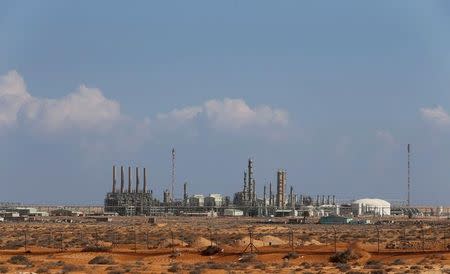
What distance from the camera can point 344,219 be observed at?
14312cm

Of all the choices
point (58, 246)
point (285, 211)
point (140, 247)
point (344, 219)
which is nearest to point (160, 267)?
point (140, 247)

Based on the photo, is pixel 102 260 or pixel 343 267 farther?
pixel 102 260

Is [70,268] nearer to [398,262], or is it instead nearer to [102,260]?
[102,260]

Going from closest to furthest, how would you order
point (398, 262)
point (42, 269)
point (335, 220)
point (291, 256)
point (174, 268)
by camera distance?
point (42, 269)
point (174, 268)
point (398, 262)
point (291, 256)
point (335, 220)

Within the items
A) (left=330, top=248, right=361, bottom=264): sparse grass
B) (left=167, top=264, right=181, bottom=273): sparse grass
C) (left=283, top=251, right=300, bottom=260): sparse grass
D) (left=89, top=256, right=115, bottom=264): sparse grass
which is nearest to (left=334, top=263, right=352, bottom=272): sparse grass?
(left=330, top=248, right=361, bottom=264): sparse grass

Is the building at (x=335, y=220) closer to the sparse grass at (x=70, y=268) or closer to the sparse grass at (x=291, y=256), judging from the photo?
the sparse grass at (x=291, y=256)

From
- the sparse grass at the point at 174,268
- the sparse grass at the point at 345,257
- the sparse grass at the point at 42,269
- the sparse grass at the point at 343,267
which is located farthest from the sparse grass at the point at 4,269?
the sparse grass at the point at 345,257

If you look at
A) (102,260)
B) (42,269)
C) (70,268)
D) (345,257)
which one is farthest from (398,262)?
(42,269)

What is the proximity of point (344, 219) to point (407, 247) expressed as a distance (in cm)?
8154

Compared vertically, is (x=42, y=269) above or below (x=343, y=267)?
below

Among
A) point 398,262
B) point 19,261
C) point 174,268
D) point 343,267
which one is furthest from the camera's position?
point 19,261

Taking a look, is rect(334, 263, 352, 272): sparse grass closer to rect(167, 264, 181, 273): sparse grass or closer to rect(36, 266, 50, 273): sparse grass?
rect(167, 264, 181, 273): sparse grass

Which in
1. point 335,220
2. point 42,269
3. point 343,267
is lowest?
point 335,220

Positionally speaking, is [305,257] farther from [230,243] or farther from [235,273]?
[230,243]
